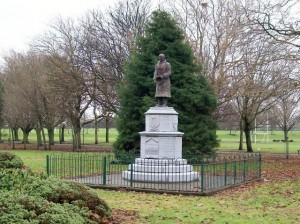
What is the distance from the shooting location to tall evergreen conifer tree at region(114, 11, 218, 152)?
2631 cm

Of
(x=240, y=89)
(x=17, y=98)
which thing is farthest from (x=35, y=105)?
(x=240, y=89)

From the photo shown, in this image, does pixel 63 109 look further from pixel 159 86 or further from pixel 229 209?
pixel 229 209

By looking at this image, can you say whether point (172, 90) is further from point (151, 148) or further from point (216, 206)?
point (216, 206)

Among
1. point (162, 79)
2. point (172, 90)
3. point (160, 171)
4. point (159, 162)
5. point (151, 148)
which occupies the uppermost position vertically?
point (172, 90)

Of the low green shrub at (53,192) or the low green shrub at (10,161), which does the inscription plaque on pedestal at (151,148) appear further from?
the low green shrub at (53,192)

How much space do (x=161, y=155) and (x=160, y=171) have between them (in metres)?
0.86

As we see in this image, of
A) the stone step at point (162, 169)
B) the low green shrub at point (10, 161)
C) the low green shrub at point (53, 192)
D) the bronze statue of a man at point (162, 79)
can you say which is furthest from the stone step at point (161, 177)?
the low green shrub at point (53, 192)

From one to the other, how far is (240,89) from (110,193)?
60.0 ft

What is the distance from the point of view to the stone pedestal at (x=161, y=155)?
1656cm

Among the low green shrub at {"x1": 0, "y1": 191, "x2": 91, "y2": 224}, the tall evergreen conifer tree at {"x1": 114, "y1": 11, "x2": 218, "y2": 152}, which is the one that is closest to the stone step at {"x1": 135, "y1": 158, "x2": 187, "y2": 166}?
the tall evergreen conifer tree at {"x1": 114, "y1": 11, "x2": 218, "y2": 152}

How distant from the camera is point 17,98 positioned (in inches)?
1676

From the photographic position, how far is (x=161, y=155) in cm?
1728

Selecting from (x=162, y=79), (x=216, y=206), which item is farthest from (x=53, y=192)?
(x=162, y=79)

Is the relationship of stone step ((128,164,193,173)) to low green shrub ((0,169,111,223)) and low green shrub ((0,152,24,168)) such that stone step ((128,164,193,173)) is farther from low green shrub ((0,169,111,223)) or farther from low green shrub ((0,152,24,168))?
low green shrub ((0,169,111,223))
